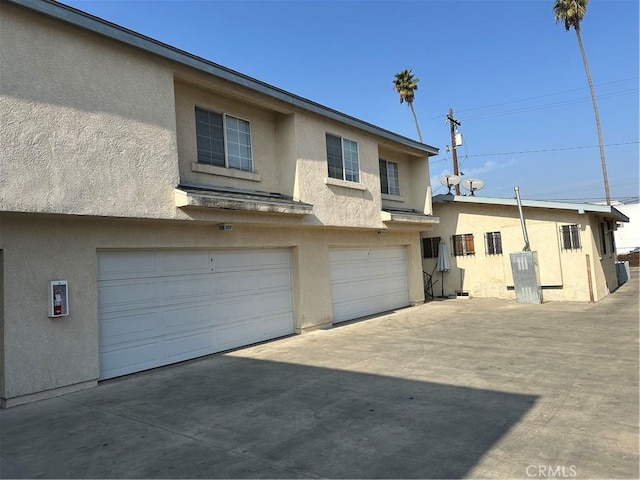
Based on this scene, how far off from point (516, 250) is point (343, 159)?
A: 7.84 metres

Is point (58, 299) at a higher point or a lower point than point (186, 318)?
higher

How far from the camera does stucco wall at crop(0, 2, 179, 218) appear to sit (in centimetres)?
604

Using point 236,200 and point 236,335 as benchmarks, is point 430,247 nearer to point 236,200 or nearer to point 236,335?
point 236,335

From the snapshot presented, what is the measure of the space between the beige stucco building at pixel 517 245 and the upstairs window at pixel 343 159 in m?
5.85

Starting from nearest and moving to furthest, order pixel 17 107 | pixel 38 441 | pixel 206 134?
pixel 38 441, pixel 17 107, pixel 206 134

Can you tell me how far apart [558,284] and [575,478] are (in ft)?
43.0

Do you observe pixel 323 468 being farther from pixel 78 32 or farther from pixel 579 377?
pixel 78 32

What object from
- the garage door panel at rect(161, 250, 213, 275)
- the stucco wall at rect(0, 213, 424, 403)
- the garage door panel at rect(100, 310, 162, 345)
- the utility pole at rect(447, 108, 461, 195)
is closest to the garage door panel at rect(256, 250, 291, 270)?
the garage door panel at rect(161, 250, 213, 275)

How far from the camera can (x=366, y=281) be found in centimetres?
1427

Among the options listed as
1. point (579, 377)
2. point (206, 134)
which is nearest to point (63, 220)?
point (206, 134)

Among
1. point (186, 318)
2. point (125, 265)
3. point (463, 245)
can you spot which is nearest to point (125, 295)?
point (125, 265)

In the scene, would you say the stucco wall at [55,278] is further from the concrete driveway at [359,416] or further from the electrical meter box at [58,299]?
the concrete driveway at [359,416]

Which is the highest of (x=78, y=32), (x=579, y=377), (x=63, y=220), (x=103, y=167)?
(x=78, y=32)

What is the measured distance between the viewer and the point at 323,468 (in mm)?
4016
